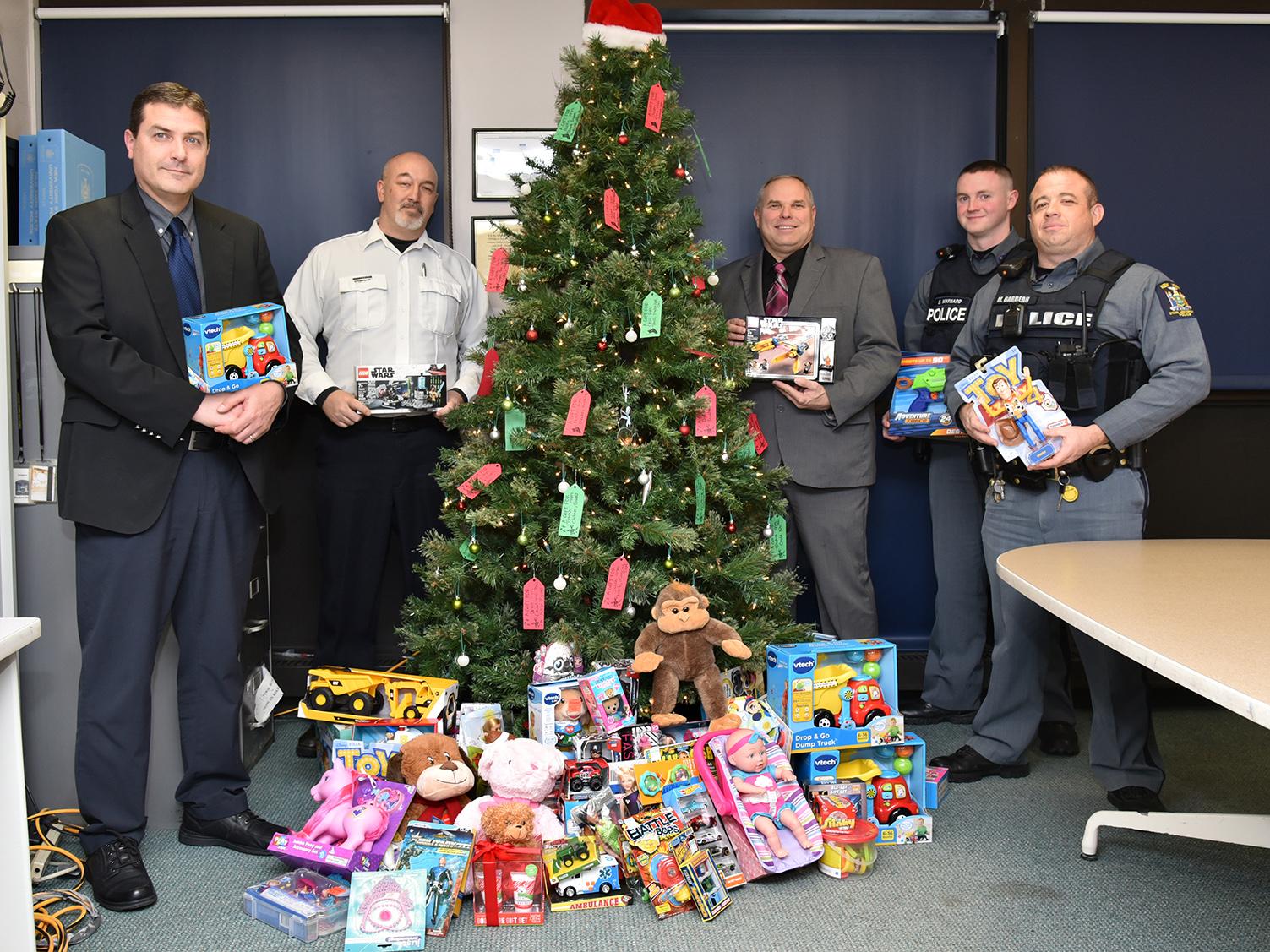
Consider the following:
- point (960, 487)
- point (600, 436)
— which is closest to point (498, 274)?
point (600, 436)

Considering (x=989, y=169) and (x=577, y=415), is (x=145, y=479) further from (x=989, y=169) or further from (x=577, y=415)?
(x=989, y=169)

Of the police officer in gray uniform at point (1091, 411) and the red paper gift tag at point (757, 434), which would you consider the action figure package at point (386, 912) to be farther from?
the police officer in gray uniform at point (1091, 411)

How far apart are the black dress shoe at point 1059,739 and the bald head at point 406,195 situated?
2.56 m

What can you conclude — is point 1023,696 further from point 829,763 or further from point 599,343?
point 599,343

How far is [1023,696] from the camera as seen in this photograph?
2.93m

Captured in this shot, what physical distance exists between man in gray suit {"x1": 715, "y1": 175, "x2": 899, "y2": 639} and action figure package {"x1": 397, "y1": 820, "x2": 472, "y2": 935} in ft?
5.20

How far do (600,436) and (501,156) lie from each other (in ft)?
4.85

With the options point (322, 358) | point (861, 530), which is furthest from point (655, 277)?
point (322, 358)

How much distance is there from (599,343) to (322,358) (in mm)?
1274

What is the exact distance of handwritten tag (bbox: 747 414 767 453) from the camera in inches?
121

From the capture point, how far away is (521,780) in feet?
7.89

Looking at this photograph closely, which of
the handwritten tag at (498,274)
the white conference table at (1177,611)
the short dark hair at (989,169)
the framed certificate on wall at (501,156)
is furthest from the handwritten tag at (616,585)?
the short dark hair at (989,169)

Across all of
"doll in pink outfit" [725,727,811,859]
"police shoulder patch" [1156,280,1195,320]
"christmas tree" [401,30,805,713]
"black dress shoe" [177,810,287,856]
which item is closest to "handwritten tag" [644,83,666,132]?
"christmas tree" [401,30,805,713]

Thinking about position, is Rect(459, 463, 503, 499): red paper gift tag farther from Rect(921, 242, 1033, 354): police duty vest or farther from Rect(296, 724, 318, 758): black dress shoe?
Rect(921, 242, 1033, 354): police duty vest
